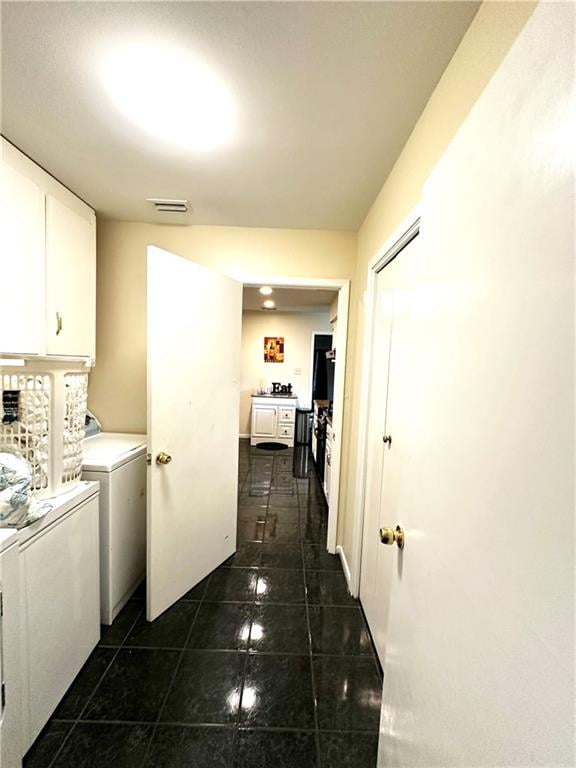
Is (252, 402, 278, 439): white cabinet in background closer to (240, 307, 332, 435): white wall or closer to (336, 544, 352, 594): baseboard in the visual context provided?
(240, 307, 332, 435): white wall

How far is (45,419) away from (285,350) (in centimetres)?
440

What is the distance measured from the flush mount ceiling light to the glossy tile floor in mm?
2336

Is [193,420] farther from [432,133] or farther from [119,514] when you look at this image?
[432,133]

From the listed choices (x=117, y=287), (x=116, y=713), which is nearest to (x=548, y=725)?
(x=116, y=713)

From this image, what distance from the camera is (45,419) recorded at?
1.37 meters

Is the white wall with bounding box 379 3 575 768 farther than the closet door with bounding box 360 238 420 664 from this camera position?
No

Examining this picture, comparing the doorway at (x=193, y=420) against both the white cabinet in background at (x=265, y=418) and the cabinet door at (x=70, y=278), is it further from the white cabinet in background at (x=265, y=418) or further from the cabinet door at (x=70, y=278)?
the white cabinet in background at (x=265, y=418)

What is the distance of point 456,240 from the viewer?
24.9 inches

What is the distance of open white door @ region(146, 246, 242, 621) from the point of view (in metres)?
1.64

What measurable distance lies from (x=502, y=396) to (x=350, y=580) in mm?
1897

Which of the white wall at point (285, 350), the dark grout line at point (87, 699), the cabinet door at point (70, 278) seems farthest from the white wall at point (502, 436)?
the white wall at point (285, 350)

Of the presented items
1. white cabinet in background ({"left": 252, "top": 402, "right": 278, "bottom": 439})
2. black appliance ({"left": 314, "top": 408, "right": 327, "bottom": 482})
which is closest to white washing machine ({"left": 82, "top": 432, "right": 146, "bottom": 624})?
black appliance ({"left": 314, "top": 408, "right": 327, "bottom": 482})

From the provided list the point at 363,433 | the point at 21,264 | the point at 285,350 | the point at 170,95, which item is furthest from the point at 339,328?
the point at 285,350

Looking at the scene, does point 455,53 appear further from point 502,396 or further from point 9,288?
point 9,288
